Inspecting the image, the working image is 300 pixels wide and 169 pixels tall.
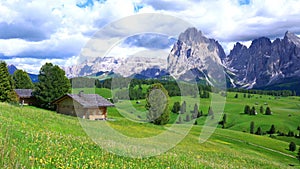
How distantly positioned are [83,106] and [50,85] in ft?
94.0

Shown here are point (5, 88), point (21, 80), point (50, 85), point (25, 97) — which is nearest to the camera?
point (5, 88)

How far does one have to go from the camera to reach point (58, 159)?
11.0m

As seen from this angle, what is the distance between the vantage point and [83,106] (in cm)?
7831

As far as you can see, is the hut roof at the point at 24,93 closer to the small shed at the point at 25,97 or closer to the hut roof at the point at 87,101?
the small shed at the point at 25,97

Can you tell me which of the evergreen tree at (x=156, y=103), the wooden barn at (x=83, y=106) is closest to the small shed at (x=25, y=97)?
Answer: the wooden barn at (x=83, y=106)

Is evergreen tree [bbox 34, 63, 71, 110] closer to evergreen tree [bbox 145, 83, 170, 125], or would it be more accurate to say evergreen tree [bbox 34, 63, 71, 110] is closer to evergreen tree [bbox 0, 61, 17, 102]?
evergreen tree [bbox 0, 61, 17, 102]

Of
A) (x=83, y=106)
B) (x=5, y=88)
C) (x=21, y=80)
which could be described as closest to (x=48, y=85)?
(x=5, y=88)

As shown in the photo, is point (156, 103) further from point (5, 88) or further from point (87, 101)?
point (5, 88)

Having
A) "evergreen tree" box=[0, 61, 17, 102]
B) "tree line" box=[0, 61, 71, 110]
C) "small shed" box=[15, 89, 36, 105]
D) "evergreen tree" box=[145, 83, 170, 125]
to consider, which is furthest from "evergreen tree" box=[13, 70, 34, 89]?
"evergreen tree" box=[145, 83, 170, 125]

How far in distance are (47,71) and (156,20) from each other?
3644 inches

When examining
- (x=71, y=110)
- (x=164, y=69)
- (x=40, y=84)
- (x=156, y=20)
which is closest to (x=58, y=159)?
(x=156, y=20)

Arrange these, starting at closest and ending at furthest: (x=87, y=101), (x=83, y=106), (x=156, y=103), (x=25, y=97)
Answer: (x=156, y=103) → (x=83, y=106) → (x=87, y=101) → (x=25, y=97)

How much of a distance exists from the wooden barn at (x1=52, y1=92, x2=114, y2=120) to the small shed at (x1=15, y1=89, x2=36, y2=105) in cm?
2074

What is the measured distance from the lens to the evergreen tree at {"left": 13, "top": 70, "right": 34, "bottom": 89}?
13450 centimetres
